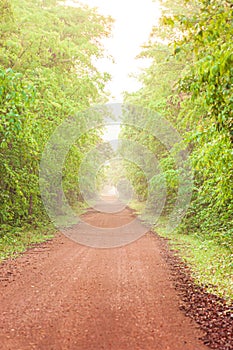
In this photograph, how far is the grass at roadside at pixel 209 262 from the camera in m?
7.25

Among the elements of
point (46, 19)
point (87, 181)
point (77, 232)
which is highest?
point (46, 19)

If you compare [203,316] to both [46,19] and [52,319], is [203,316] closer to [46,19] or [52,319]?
[52,319]

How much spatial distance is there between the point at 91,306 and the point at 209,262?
470cm

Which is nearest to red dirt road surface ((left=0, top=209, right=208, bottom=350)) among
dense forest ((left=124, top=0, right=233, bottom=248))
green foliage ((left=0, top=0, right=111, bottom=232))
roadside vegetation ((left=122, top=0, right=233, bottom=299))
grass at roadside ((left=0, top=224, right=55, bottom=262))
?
grass at roadside ((left=0, top=224, right=55, bottom=262))

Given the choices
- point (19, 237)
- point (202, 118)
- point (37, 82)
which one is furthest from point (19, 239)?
point (202, 118)

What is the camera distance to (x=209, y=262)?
962cm

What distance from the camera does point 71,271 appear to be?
348 inches

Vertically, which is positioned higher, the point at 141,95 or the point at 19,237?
the point at 141,95

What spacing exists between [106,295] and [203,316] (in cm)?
202

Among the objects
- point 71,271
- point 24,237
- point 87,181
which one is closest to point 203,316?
point 71,271

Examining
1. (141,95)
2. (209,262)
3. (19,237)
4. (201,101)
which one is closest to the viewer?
(209,262)

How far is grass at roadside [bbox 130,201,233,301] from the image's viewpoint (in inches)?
285

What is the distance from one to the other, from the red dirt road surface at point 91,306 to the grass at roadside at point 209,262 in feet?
2.69

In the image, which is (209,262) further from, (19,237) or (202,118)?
(19,237)
